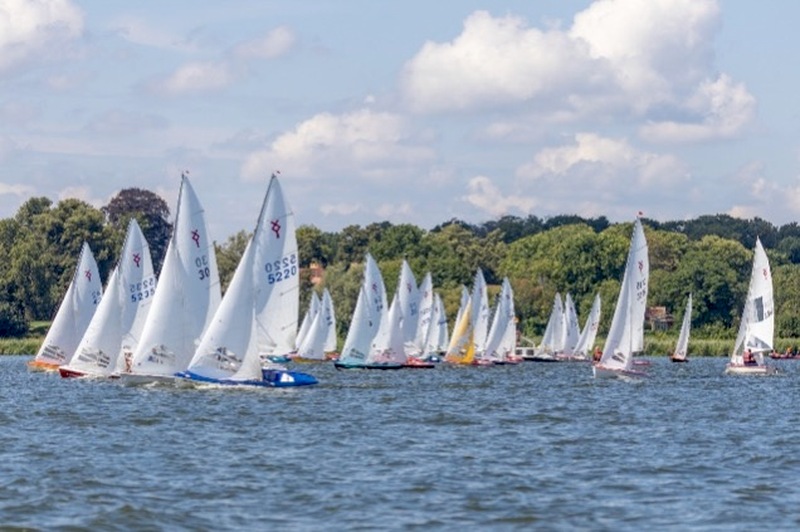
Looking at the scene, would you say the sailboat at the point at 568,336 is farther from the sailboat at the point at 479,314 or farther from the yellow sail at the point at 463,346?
the yellow sail at the point at 463,346

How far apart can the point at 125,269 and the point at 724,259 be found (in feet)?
366

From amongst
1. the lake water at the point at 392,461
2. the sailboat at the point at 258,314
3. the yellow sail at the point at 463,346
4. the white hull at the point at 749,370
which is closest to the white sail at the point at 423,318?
the yellow sail at the point at 463,346

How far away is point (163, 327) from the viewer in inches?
2219

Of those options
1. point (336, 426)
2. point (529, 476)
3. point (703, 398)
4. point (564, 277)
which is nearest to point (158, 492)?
point (529, 476)

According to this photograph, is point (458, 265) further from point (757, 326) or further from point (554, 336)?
point (757, 326)

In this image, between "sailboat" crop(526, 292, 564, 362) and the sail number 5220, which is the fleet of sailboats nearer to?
the sail number 5220

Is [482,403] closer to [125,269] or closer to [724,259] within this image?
[125,269]

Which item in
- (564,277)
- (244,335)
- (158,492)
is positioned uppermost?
(564,277)

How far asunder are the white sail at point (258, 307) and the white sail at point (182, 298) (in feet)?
4.96

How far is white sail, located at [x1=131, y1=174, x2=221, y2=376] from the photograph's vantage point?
56438 mm

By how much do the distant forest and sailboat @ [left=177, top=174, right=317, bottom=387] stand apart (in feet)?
290

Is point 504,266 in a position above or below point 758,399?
above

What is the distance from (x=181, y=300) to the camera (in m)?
56.6

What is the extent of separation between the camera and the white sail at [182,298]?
56.4m
